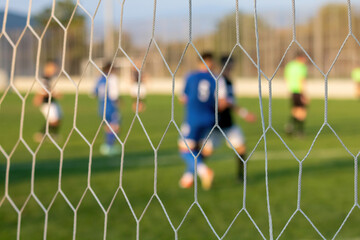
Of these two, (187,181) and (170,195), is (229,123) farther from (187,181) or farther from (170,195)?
(170,195)

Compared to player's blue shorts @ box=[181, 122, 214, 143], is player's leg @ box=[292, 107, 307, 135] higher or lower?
lower

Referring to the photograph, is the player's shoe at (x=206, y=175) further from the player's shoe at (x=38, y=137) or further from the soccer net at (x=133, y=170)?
the player's shoe at (x=38, y=137)

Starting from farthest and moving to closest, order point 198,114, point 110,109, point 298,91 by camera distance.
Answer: point 298,91 < point 110,109 < point 198,114

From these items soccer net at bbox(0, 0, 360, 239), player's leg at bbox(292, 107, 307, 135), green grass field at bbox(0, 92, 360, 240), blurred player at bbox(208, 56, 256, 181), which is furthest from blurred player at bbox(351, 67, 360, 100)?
blurred player at bbox(208, 56, 256, 181)

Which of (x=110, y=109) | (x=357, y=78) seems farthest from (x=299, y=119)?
(x=357, y=78)

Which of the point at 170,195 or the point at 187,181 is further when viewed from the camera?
the point at 187,181

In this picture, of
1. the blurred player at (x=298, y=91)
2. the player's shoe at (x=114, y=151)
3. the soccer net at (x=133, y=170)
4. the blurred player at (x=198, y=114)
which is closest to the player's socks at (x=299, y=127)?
the blurred player at (x=298, y=91)

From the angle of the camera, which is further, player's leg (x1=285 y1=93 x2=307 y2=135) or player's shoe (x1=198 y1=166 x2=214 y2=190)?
player's leg (x1=285 y1=93 x2=307 y2=135)

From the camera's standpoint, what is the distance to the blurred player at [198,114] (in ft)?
17.7

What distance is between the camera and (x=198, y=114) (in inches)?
219

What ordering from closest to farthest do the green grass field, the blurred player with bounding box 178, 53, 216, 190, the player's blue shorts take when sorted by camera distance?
the green grass field, the blurred player with bounding box 178, 53, 216, 190, the player's blue shorts

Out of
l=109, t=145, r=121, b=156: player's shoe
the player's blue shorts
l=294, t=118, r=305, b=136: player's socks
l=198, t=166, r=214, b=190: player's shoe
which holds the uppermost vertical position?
the player's blue shorts

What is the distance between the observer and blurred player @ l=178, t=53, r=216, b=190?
17.7 feet

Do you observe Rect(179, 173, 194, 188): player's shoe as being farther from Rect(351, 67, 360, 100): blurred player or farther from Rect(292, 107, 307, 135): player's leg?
Rect(351, 67, 360, 100): blurred player
